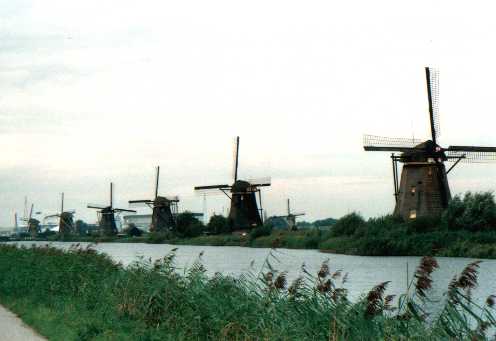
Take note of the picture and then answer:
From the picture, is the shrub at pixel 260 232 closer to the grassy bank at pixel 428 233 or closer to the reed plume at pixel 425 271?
the grassy bank at pixel 428 233

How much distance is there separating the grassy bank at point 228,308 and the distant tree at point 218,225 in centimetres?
5494

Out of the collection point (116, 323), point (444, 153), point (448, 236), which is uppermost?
point (444, 153)

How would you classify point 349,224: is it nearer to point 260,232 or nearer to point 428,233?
point 428,233

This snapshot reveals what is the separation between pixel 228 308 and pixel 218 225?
63156 millimetres

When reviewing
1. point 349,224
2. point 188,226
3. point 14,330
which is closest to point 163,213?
point 188,226

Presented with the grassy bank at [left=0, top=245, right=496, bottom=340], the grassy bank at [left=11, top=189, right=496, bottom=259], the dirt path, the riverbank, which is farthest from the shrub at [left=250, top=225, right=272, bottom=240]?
the dirt path

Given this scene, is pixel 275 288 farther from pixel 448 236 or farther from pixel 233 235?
pixel 233 235

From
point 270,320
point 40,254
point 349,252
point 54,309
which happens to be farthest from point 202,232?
point 270,320

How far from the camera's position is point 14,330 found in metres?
13.4

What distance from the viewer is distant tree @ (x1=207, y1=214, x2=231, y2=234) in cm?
7392

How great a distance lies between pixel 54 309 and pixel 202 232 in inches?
2558

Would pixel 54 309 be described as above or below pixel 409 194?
below

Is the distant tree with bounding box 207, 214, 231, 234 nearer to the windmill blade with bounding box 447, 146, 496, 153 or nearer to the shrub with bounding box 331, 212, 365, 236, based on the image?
the shrub with bounding box 331, 212, 365, 236

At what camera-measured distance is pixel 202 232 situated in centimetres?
8081
